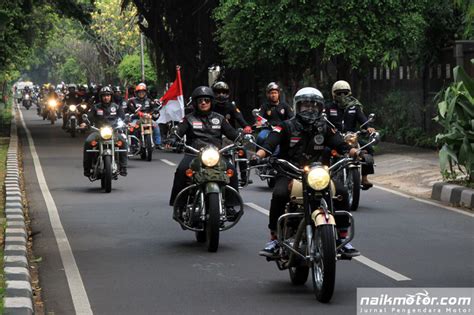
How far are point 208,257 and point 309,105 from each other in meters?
2.47

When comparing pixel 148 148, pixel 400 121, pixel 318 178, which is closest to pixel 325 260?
pixel 318 178

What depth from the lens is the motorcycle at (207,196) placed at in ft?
36.1

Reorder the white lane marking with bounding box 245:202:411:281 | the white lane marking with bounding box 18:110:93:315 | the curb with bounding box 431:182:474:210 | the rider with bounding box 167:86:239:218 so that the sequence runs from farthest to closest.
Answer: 1. the curb with bounding box 431:182:474:210
2. the rider with bounding box 167:86:239:218
3. the white lane marking with bounding box 245:202:411:281
4. the white lane marking with bounding box 18:110:93:315

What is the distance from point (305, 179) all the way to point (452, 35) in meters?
17.4

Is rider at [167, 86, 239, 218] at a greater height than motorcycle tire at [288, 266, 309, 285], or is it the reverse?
rider at [167, 86, 239, 218]

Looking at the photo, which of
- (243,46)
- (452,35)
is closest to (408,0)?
(452,35)

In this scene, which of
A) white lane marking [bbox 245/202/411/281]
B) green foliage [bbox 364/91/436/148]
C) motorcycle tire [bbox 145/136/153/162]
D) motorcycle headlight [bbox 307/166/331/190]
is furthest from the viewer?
green foliage [bbox 364/91/436/148]

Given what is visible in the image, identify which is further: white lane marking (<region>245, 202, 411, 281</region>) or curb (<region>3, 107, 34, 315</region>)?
white lane marking (<region>245, 202, 411, 281</region>)

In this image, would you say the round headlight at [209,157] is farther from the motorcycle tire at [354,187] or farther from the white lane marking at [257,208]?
the motorcycle tire at [354,187]

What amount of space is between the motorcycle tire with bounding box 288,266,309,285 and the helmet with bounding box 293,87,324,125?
1.24 meters

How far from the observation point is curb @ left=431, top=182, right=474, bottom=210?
1489 centimetres

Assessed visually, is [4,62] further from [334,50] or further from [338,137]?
[338,137]

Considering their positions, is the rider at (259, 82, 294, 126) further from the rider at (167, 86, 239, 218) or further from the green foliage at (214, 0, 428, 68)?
the green foliage at (214, 0, 428, 68)

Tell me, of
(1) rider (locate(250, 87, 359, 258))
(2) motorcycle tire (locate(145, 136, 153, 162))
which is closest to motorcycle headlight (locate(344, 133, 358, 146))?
(1) rider (locate(250, 87, 359, 258))
